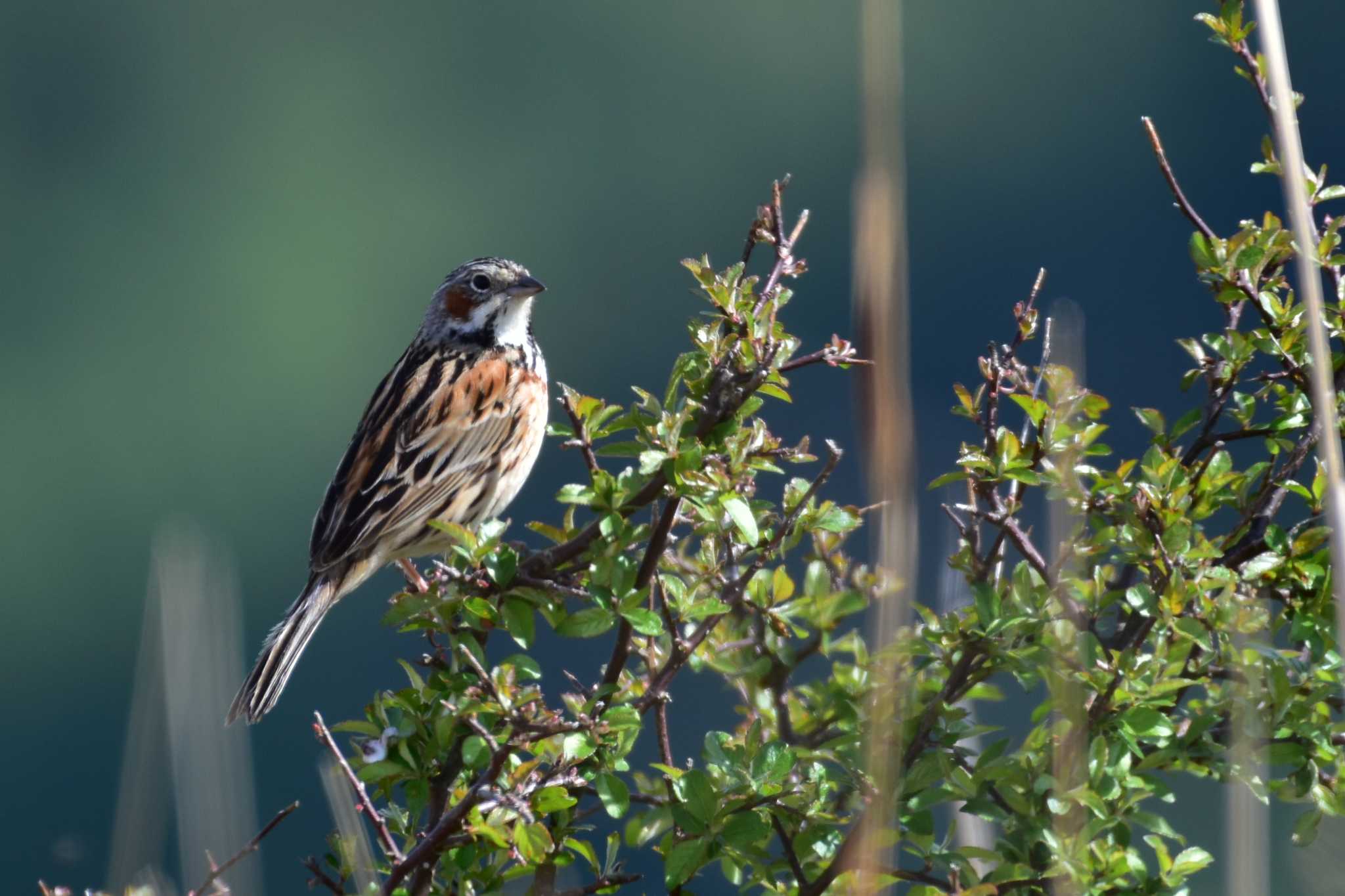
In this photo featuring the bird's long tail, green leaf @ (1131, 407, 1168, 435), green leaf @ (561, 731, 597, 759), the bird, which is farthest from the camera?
the bird

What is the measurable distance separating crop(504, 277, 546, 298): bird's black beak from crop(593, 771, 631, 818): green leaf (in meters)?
2.33

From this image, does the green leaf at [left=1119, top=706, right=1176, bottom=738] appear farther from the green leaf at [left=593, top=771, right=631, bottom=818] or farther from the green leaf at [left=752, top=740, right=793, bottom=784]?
the green leaf at [left=593, top=771, right=631, bottom=818]

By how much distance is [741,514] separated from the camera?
7.91 feet

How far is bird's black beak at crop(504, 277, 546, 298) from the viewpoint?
4.63m

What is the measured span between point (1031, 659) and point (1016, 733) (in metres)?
0.27

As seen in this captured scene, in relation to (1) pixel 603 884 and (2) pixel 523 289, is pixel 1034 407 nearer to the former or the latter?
(1) pixel 603 884

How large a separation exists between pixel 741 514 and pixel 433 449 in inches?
77.3

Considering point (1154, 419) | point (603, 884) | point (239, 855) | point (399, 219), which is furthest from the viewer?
point (399, 219)

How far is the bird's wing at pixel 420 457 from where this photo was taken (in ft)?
13.4

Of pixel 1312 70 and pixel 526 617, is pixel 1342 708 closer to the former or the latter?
pixel 526 617

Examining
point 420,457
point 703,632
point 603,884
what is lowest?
point 603,884

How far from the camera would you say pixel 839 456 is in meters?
2.37

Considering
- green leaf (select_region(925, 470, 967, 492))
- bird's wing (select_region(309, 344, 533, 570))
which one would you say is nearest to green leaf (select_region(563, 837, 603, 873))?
green leaf (select_region(925, 470, 967, 492))

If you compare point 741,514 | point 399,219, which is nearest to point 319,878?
point 741,514
